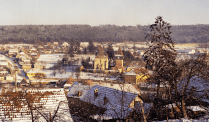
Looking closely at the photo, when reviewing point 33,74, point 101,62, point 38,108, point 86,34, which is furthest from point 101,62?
point 86,34

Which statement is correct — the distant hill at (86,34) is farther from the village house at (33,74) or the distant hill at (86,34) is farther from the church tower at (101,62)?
the village house at (33,74)

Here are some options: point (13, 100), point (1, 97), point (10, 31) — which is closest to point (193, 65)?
point (13, 100)

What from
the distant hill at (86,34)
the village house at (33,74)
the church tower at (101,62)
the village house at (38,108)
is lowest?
the village house at (33,74)

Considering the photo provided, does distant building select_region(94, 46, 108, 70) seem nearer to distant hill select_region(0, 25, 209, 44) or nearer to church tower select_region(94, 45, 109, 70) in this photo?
church tower select_region(94, 45, 109, 70)

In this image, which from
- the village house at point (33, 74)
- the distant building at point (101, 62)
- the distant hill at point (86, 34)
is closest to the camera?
the village house at point (33, 74)

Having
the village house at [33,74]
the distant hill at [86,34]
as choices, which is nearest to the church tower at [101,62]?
the village house at [33,74]

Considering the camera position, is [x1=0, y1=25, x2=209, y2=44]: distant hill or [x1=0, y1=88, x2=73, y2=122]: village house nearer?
[x1=0, y1=88, x2=73, y2=122]: village house

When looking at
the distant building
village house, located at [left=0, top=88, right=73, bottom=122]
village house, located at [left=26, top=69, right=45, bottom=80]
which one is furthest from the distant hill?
village house, located at [left=0, top=88, right=73, bottom=122]

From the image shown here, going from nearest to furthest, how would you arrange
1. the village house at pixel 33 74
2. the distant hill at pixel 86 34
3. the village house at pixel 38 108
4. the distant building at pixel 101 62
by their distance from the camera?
the village house at pixel 38 108 → the village house at pixel 33 74 → the distant building at pixel 101 62 → the distant hill at pixel 86 34
